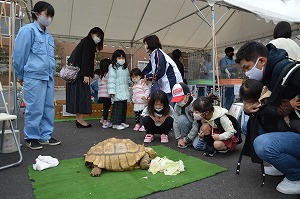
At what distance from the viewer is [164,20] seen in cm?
697

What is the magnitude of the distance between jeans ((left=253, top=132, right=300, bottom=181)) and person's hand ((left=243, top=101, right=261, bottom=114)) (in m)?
0.24

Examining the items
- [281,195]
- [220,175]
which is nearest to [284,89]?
[281,195]

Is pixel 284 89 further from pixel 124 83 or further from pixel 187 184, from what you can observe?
pixel 124 83

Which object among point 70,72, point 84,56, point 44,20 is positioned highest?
point 44,20

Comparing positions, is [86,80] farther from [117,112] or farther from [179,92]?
[179,92]

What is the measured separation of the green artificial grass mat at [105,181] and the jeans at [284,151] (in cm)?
64

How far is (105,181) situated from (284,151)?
1.43m

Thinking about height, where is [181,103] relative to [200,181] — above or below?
above

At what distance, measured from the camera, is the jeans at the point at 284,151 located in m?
1.73

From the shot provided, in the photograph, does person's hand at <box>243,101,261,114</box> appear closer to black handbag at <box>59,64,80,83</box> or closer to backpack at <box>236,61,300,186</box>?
backpack at <box>236,61,300,186</box>

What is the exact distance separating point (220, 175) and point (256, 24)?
253 inches

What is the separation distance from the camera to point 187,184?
79.5 inches

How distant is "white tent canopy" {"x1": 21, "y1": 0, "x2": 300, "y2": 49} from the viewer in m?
5.71

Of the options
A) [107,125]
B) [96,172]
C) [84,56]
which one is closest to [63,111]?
[107,125]
